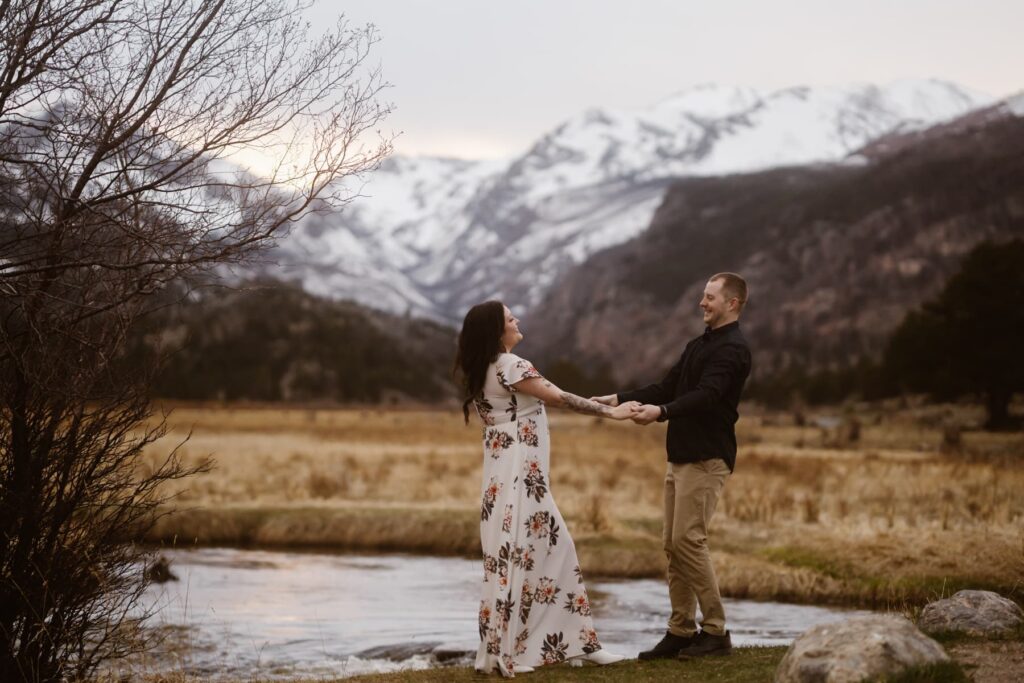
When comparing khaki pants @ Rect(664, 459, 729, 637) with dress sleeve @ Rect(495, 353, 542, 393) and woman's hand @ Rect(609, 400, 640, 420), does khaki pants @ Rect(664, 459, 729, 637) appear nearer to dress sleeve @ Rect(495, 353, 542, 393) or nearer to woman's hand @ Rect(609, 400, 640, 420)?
woman's hand @ Rect(609, 400, 640, 420)

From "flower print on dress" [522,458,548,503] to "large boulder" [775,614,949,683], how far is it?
7.12 feet

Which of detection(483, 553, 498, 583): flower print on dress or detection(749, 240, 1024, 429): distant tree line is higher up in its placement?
detection(749, 240, 1024, 429): distant tree line

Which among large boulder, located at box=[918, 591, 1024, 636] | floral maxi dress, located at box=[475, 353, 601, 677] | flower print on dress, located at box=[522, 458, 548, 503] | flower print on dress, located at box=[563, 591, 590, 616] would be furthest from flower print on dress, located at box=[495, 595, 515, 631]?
large boulder, located at box=[918, 591, 1024, 636]

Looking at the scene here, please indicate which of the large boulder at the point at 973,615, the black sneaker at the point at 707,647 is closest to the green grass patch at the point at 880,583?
the large boulder at the point at 973,615

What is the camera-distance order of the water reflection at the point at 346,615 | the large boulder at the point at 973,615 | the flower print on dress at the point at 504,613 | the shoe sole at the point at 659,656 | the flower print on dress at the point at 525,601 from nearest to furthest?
the flower print on dress at the point at 504,613 → the flower print on dress at the point at 525,601 → the shoe sole at the point at 659,656 → the large boulder at the point at 973,615 → the water reflection at the point at 346,615

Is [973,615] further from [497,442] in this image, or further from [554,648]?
[497,442]

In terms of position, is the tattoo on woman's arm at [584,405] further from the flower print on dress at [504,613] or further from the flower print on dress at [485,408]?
the flower print on dress at [504,613]

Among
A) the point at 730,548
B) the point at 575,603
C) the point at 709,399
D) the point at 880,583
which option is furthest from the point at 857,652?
the point at 730,548

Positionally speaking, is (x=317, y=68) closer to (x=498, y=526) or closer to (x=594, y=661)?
(x=498, y=526)

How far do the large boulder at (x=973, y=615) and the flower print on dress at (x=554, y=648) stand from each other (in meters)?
3.21

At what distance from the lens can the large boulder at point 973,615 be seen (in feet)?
29.4

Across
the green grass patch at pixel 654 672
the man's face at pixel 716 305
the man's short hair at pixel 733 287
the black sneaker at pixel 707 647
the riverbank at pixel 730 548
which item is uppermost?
the man's short hair at pixel 733 287

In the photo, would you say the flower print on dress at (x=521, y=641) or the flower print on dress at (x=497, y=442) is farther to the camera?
the flower print on dress at (x=497, y=442)

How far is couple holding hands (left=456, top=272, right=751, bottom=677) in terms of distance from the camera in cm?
823
